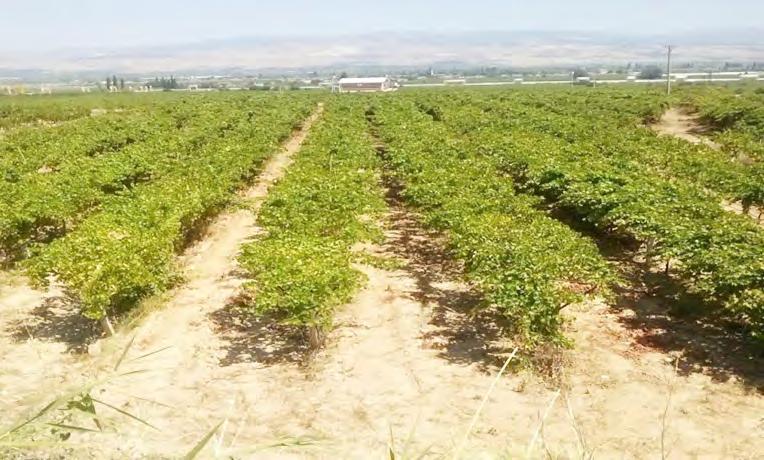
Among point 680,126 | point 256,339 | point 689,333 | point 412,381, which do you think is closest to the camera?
point 412,381

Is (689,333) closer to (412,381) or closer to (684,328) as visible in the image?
(684,328)

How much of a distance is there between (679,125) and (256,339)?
47374mm

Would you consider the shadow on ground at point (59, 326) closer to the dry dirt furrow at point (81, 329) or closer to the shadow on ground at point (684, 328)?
the dry dirt furrow at point (81, 329)

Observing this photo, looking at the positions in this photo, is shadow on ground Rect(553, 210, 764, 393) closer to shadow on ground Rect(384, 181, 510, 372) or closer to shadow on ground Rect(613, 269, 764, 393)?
shadow on ground Rect(613, 269, 764, 393)

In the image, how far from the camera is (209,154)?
85.7 feet

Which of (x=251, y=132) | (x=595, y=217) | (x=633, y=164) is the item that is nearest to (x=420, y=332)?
(x=595, y=217)

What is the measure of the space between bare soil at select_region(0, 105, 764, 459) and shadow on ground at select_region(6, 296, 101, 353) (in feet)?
0.70

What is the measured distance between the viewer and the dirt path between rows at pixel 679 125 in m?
44.8

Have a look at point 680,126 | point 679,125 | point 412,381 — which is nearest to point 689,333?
point 412,381

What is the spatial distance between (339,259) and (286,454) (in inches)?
152

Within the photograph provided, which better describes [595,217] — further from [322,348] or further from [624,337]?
[322,348]

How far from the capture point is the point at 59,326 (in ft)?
43.1

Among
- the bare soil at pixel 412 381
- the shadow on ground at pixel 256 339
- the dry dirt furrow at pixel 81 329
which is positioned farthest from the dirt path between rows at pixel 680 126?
the shadow on ground at pixel 256 339

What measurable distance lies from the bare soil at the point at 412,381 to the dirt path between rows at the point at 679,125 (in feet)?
115
